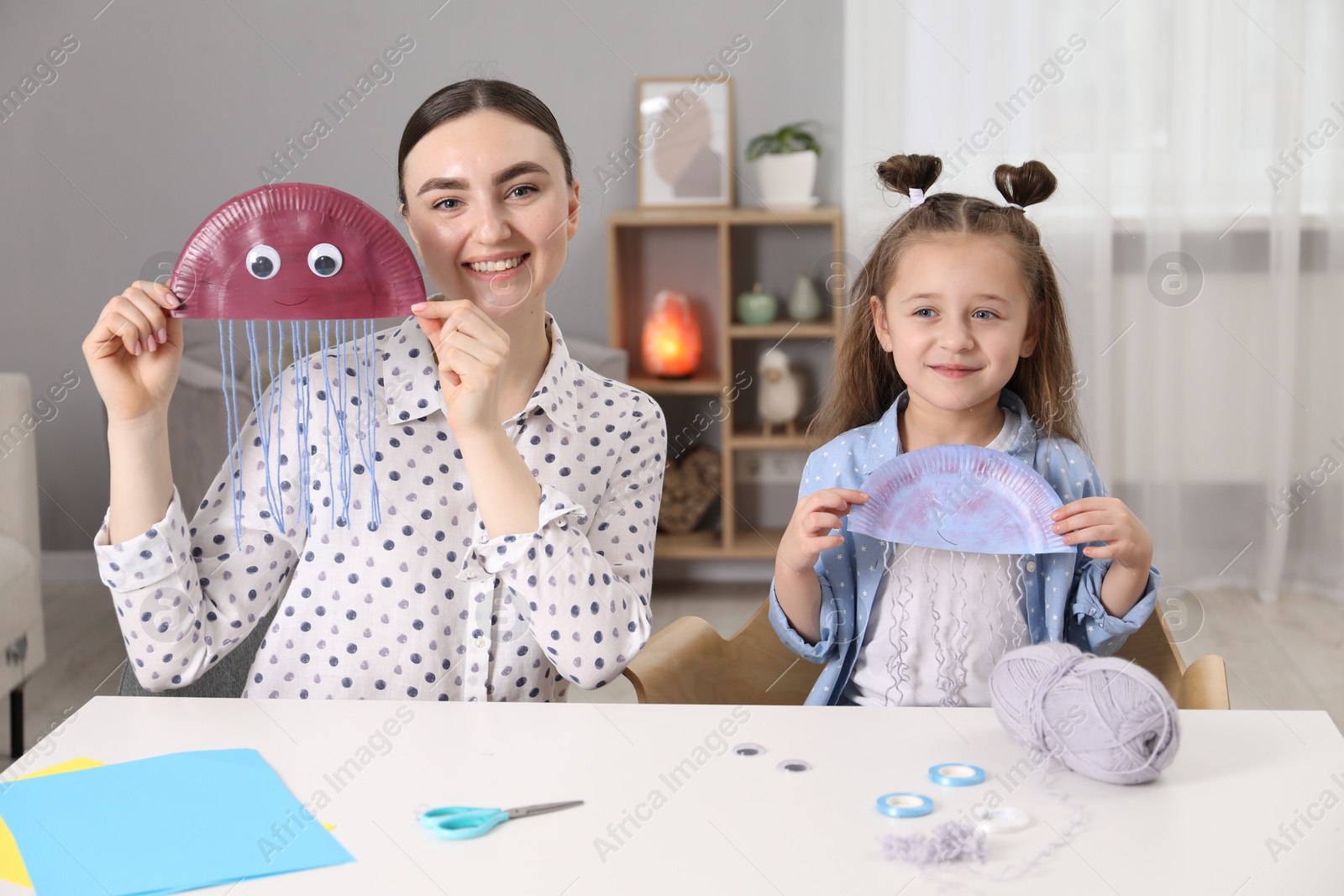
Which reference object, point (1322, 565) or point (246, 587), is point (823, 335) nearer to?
point (1322, 565)

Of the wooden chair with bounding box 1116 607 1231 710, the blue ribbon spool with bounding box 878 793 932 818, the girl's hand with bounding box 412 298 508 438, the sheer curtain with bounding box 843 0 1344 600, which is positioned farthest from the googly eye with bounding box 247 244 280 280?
the sheer curtain with bounding box 843 0 1344 600

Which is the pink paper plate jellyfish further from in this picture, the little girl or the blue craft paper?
the little girl

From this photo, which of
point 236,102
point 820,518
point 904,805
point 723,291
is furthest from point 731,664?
point 236,102

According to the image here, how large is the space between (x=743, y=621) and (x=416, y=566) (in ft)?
7.75

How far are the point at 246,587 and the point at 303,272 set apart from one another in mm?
405

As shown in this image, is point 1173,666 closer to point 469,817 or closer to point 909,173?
point 909,173

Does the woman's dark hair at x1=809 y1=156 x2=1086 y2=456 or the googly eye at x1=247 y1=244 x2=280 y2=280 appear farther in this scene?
the woman's dark hair at x1=809 y1=156 x2=1086 y2=456

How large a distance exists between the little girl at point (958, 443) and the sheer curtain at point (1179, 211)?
2362 mm

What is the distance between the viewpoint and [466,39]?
13.6 ft

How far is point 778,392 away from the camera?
4.10 m

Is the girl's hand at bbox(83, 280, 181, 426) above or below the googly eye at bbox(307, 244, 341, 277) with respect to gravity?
below

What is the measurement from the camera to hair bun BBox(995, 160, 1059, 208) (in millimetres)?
1691

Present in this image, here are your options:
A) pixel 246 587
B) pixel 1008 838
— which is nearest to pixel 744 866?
pixel 1008 838

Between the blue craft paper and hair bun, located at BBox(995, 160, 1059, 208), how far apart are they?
50.0 inches
